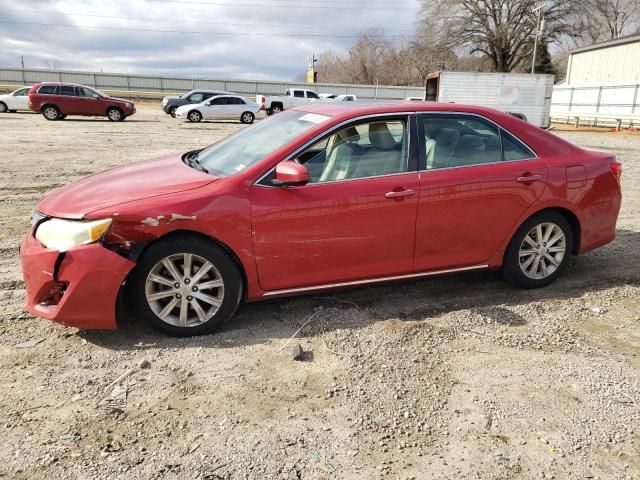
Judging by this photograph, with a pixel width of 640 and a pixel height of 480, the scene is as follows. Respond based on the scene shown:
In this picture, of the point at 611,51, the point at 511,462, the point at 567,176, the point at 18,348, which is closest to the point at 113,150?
the point at 18,348

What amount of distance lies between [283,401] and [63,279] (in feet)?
5.34

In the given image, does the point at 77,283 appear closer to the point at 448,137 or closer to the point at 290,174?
the point at 290,174

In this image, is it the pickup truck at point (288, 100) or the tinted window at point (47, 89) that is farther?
the pickup truck at point (288, 100)

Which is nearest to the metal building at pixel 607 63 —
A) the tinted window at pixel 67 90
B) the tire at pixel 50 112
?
the tinted window at pixel 67 90

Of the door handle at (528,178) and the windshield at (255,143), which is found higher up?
the windshield at (255,143)

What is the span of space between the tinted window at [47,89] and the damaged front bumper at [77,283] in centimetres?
2289

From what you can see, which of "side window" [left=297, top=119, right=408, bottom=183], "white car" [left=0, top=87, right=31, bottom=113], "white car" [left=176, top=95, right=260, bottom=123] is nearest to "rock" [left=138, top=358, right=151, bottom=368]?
"side window" [left=297, top=119, right=408, bottom=183]

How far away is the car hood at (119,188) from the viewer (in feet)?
11.6

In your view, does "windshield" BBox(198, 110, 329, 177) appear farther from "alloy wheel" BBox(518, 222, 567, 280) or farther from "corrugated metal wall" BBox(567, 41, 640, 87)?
"corrugated metal wall" BBox(567, 41, 640, 87)

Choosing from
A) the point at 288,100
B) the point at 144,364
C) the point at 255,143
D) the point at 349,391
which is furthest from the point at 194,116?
the point at 349,391

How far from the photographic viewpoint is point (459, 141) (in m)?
4.29

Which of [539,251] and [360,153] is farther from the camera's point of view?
[539,251]

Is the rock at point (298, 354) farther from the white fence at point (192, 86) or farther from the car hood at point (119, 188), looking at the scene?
the white fence at point (192, 86)

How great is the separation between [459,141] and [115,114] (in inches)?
913
